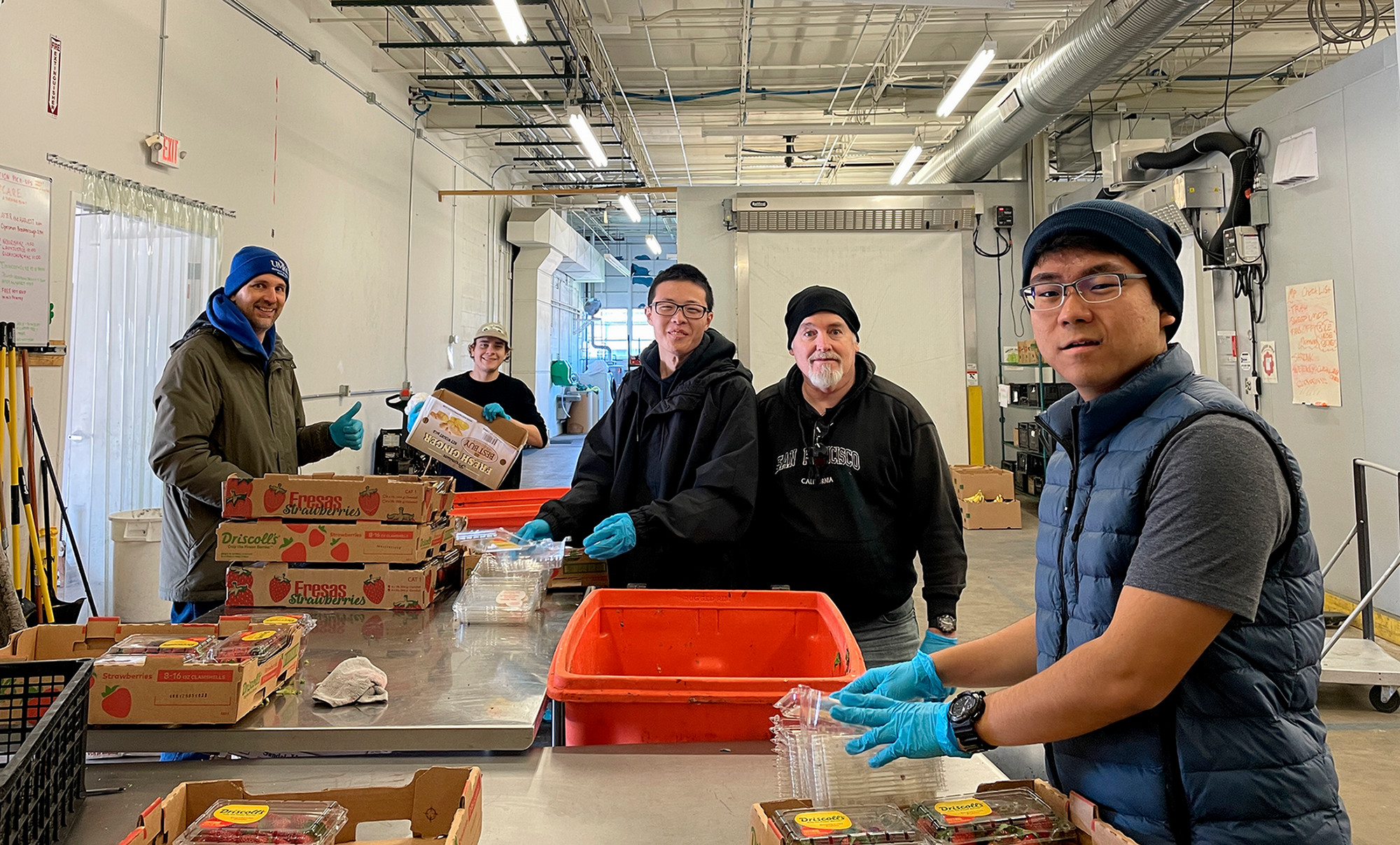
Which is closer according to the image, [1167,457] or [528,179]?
[1167,457]

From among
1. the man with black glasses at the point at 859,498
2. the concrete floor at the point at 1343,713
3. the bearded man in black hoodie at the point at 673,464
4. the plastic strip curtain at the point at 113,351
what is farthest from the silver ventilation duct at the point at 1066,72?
the plastic strip curtain at the point at 113,351

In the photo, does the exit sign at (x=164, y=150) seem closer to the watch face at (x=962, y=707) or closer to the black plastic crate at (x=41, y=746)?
the black plastic crate at (x=41, y=746)

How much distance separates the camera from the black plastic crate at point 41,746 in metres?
0.90

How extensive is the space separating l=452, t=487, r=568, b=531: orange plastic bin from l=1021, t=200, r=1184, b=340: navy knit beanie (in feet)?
7.01

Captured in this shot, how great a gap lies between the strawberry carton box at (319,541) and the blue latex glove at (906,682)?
132cm

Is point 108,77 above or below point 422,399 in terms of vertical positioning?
above

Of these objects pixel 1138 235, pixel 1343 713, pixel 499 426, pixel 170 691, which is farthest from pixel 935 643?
pixel 1343 713

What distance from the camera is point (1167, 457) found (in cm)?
91

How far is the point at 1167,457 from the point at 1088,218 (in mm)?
334

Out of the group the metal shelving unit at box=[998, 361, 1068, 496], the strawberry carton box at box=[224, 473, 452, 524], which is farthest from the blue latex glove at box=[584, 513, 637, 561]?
the metal shelving unit at box=[998, 361, 1068, 496]

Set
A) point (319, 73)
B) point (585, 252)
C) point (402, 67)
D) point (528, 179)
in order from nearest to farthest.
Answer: point (319, 73), point (402, 67), point (528, 179), point (585, 252)

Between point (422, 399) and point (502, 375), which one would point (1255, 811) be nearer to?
point (422, 399)

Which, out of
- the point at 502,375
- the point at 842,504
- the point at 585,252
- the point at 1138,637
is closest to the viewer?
the point at 1138,637

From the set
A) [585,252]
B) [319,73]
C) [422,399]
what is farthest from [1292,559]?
[585,252]
